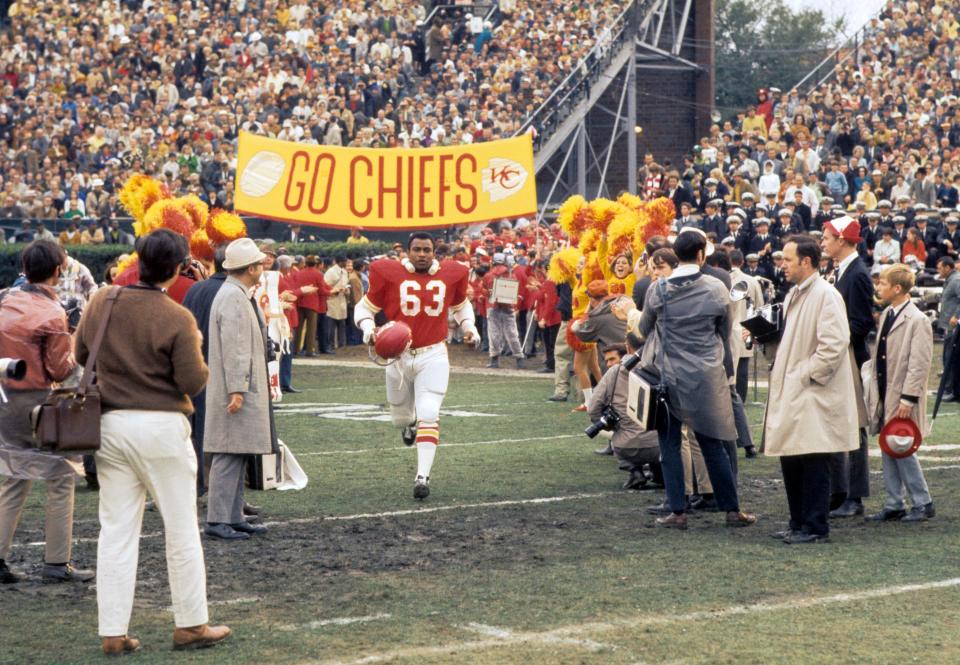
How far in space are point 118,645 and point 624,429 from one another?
203 inches

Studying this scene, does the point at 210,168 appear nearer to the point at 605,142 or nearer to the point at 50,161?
the point at 50,161

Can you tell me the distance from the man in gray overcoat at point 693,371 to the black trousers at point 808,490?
51 centimetres

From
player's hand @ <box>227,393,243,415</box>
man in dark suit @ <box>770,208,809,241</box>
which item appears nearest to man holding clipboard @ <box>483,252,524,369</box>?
man in dark suit @ <box>770,208,809,241</box>

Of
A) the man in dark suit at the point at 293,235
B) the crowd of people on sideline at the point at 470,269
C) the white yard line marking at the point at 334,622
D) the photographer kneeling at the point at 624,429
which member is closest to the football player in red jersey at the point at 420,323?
the photographer kneeling at the point at 624,429

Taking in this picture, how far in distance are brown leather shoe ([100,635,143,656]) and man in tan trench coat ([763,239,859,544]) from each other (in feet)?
12.4

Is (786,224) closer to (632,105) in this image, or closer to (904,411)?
(632,105)

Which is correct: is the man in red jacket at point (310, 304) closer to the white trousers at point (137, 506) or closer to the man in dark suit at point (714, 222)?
the man in dark suit at point (714, 222)

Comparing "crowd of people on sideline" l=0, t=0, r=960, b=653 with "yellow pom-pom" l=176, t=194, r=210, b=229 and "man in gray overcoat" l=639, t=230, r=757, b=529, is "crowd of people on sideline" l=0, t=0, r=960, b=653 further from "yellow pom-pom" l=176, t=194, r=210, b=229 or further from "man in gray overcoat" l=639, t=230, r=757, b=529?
"yellow pom-pom" l=176, t=194, r=210, b=229

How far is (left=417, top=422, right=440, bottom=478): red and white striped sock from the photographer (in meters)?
10.2

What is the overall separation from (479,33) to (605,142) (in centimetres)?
422

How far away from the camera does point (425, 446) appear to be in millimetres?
10281

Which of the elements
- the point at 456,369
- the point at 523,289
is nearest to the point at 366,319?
the point at 456,369

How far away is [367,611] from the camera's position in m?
6.95

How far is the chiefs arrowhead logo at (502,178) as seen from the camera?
22906 millimetres
